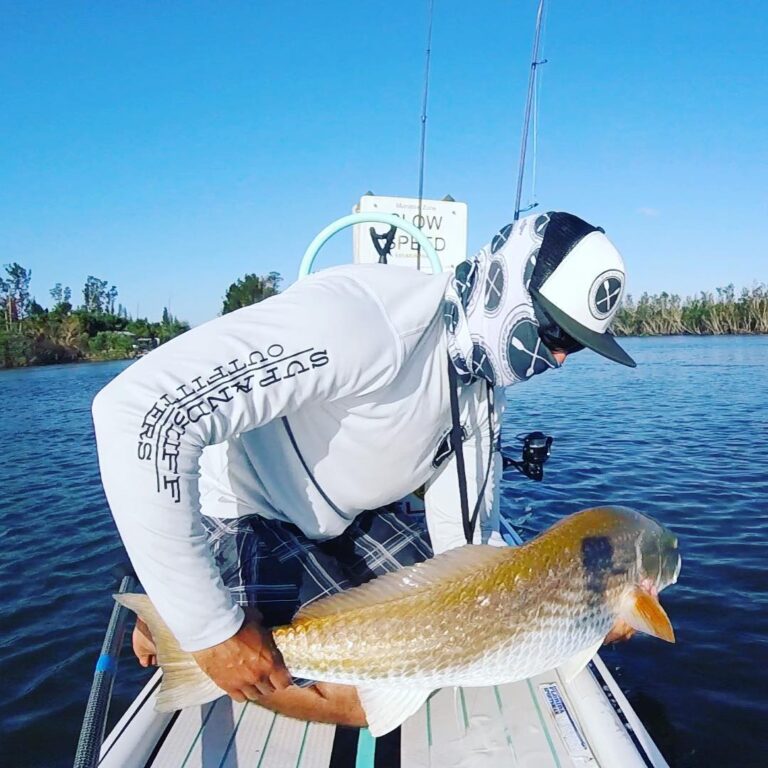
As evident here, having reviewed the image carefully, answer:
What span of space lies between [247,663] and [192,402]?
0.87 m

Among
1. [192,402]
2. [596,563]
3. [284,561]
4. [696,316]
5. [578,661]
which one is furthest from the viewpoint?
[696,316]

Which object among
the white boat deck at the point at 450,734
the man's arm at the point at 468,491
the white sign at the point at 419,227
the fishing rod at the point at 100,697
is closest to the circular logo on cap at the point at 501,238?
the man's arm at the point at 468,491

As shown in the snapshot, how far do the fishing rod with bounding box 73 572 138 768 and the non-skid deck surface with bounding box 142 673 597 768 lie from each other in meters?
0.36

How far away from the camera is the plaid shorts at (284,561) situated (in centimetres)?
260

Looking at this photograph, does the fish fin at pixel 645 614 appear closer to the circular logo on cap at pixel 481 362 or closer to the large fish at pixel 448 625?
the large fish at pixel 448 625

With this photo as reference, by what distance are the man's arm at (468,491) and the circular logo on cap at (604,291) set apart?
78 cm

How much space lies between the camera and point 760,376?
25.2m

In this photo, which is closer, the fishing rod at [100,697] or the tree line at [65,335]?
the fishing rod at [100,697]

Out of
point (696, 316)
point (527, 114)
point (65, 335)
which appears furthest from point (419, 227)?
point (696, 316)

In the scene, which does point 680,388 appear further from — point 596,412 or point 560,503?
point 560,503

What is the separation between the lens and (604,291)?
223 cm

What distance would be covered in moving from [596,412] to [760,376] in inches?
452

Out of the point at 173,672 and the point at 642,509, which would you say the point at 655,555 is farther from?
the point at 642,509

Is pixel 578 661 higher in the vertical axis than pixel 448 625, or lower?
lower
